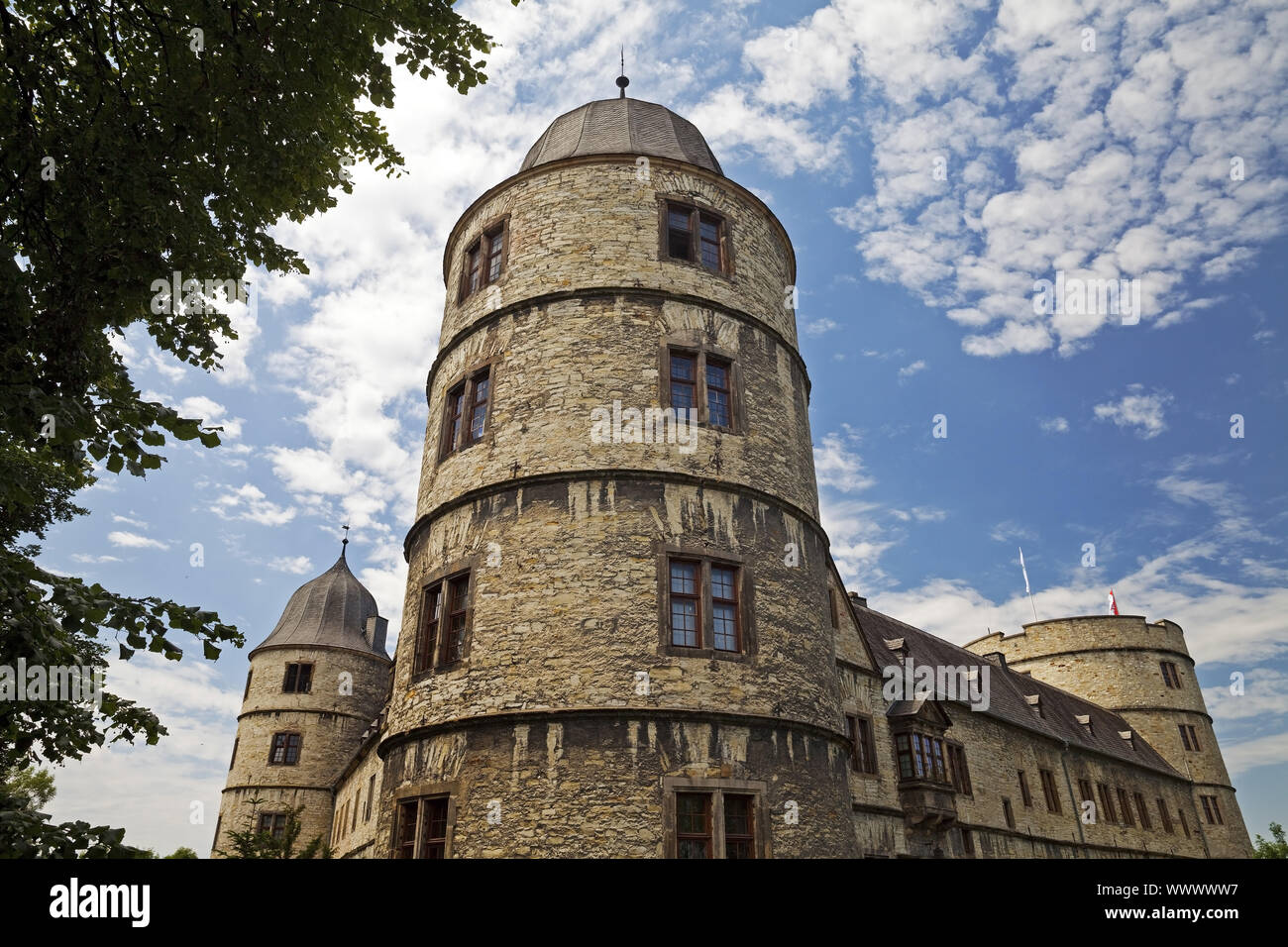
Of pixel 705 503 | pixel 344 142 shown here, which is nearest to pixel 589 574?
pixel 705 503

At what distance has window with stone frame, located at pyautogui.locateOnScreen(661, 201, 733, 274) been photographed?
617 inches

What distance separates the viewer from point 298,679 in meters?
36.5

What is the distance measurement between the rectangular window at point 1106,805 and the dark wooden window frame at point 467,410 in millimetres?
31166

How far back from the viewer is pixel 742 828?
37.3ft

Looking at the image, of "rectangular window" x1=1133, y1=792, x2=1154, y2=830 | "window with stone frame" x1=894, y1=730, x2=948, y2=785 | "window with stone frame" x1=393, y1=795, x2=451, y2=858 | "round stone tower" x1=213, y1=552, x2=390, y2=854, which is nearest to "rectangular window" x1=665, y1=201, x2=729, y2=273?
"window with stone frame" x1=393, y1=795, x2=451, y2=858

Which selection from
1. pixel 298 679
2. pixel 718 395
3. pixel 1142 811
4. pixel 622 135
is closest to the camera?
pixel 718 395

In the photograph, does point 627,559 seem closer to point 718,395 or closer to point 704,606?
point 704,606

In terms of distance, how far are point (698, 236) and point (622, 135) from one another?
11.1 feet

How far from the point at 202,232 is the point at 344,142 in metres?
2.39

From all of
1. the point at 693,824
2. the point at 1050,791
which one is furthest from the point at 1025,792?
the point at 693,824
